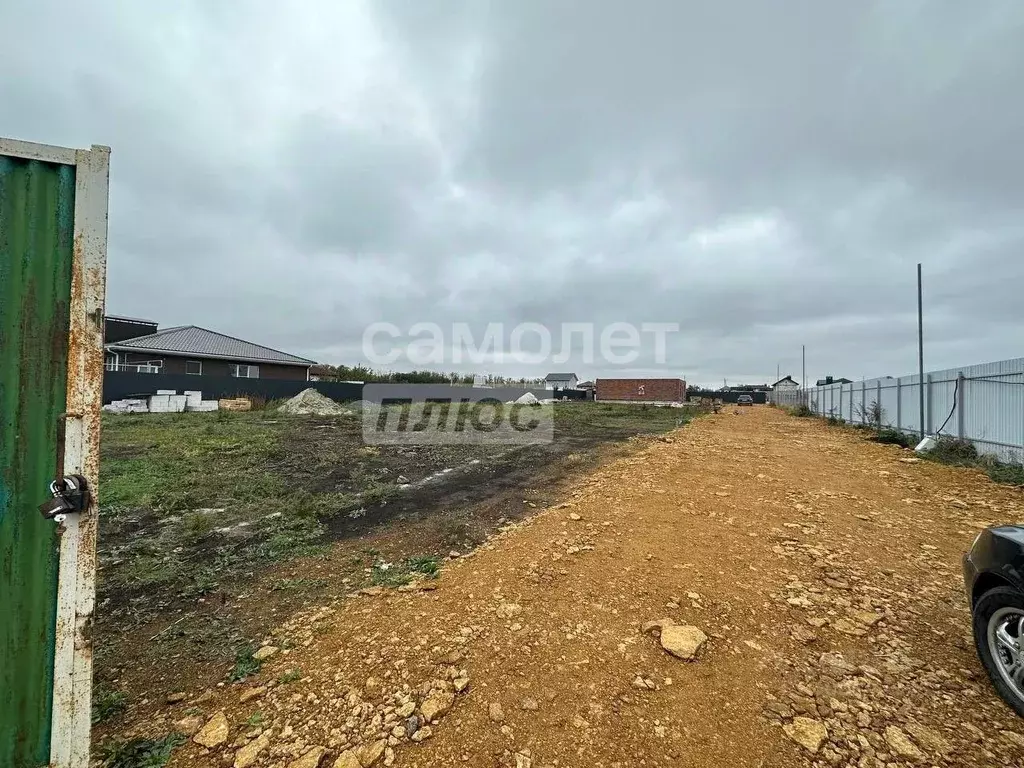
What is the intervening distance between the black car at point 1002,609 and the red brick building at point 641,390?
52488 millimetres

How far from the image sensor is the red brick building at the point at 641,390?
53562mm

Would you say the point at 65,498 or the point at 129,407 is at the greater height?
the point at 65,498

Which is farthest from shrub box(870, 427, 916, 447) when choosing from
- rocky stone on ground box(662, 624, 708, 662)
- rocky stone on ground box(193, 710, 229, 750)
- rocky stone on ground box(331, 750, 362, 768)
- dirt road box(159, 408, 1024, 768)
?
rocky stone on ground box(193, 710, 229, 750)

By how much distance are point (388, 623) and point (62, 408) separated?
2041 mm

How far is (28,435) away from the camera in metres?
1.52

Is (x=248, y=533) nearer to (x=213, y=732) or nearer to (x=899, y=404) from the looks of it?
(x=213, y=732)

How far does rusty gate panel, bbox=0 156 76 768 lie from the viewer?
1494 mm

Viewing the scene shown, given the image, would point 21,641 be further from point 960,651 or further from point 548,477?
point 548,477

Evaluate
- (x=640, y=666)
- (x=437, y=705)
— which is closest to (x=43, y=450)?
(x=437, y=705)

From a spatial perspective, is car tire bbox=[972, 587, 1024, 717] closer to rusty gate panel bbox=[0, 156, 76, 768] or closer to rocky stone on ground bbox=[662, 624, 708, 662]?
rocky stone on ground bbox=[662, 624, 708, 662]

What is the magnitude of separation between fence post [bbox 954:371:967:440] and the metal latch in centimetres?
1367

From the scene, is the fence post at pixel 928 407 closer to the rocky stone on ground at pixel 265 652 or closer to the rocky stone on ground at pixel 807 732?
the rocky stone on ground at pixel 807 732

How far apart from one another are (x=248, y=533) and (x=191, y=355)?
2729cm

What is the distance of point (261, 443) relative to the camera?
1059 cm
